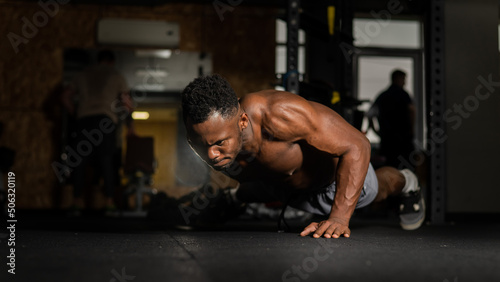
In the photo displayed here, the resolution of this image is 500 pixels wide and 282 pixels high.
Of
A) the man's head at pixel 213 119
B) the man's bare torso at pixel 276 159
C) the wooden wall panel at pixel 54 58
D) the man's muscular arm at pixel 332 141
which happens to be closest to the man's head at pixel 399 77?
the wooden wall panel at pixel 54 58

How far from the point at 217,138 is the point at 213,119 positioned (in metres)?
0.06

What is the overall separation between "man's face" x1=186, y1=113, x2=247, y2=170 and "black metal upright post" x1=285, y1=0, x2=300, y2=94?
95cm

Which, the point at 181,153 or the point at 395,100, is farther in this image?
the point at 181,153

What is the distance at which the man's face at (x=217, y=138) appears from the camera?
62.2 inches

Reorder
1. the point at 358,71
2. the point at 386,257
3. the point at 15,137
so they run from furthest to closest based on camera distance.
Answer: the point at 358,71, the point at 15,137, the point at 386,257

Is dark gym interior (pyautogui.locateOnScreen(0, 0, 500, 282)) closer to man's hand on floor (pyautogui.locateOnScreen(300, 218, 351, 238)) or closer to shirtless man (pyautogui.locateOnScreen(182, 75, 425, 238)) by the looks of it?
man's hand on floor (pyautogui.locateOnScreen(300, 218, 351, 238))

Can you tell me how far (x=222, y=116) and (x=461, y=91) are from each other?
218 cm

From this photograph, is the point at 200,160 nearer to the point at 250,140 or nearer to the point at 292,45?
the point at 292,45

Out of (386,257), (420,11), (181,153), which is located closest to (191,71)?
(181,153)

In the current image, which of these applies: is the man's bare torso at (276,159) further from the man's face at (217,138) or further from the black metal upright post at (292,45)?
the black metal upright post at (292,45)

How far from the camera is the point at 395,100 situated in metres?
4.45

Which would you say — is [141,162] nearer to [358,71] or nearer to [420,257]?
[358,71]

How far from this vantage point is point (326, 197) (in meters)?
2.16

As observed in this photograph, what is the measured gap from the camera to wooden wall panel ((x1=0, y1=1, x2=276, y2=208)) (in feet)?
17.1
